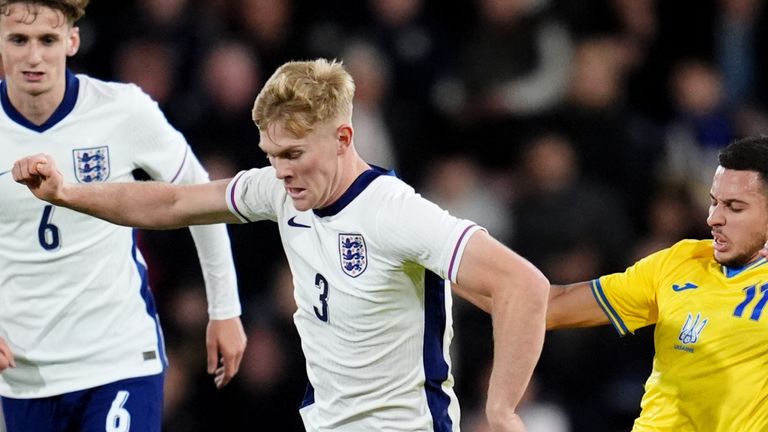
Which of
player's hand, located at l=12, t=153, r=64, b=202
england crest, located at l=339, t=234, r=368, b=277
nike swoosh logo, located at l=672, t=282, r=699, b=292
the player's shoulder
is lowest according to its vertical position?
nike swoosh logo, located at l=672, t=282, r=699, b=292

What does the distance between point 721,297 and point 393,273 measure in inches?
48.9

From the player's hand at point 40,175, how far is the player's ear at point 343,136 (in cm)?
92

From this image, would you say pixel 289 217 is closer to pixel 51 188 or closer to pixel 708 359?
pixel 51 188

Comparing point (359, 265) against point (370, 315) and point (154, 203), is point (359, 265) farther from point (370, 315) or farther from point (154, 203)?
point (154, 203)

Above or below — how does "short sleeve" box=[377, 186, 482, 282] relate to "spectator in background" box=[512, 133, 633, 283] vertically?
above

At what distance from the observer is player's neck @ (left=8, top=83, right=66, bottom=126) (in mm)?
5023

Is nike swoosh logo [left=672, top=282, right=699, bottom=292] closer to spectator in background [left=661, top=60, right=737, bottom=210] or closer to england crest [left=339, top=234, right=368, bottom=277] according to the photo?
england crest [left=339, top=234, right=368, bottom=277]

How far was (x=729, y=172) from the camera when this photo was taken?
461 cm

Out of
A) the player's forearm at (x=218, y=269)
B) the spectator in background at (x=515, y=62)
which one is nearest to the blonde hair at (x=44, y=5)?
the player's forearm at (x=218, y=269)

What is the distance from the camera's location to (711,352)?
4.60 metres

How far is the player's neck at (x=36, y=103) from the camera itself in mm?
5023

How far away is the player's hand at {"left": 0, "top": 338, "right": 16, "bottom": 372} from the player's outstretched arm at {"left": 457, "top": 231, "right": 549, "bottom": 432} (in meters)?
1.80

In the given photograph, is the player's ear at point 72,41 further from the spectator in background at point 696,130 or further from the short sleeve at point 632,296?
the spectator in background at point 696,130

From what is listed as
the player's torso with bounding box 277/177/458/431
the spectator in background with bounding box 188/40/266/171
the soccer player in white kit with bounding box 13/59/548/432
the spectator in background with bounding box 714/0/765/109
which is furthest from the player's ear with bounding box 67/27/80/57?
the spectator in background with bounding box 714/0/765/109
